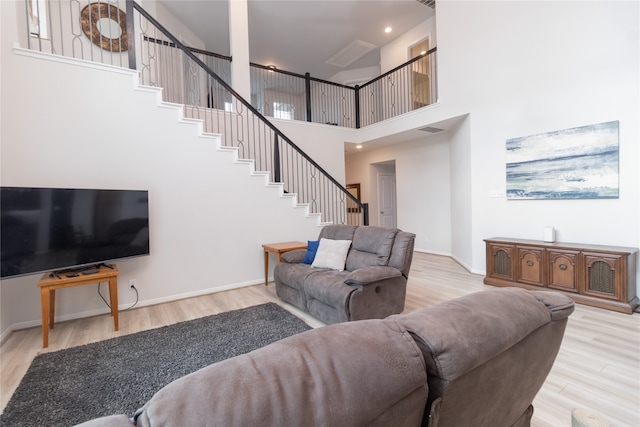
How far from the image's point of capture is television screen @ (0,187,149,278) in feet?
8.12

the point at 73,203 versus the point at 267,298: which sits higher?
the point at 73,203

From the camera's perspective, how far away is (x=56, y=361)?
2.28 m

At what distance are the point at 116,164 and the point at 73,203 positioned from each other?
27.4 inches

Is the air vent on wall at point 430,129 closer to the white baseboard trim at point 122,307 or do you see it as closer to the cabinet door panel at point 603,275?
the cabinet door panel at point 603,275

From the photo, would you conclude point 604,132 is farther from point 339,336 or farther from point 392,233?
point 339,336

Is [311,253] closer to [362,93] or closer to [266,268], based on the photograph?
[266,268]

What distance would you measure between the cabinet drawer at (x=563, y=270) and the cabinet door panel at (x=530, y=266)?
0.10 meters

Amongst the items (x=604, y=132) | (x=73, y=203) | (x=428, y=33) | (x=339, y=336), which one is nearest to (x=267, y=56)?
(x=428, y=33)

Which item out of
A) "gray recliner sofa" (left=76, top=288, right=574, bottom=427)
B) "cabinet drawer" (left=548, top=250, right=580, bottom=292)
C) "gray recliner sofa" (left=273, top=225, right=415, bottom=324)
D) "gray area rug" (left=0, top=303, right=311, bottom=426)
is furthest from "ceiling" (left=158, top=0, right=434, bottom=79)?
"gray recliner sofa" (left=76, top=288, right=574, bottom=427)

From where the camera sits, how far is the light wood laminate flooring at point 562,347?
1739mm

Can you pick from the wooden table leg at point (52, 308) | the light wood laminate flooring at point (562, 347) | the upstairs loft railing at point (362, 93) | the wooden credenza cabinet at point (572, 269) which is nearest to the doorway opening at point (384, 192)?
the upstairs loft railing at point (362, 93)

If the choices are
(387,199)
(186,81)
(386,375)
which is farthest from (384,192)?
(386,375)

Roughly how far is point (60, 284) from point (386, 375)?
3.19m

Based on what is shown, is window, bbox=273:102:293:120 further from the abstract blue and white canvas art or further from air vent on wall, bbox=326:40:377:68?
the abstract blue and white canvas art
